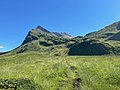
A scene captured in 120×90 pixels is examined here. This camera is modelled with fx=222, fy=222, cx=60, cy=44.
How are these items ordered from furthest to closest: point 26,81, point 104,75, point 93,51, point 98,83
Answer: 1. point 93,51
2. point 104,75
3. point 98,83
4. point 26,81

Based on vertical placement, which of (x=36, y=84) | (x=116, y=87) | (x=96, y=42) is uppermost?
Answer: (x=96, y=42)

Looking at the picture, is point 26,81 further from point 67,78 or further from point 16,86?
point 67,78

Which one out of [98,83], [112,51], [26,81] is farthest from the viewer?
[112,51]

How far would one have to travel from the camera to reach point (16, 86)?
3441cm

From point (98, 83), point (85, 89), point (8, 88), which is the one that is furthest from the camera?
point (98, 83)

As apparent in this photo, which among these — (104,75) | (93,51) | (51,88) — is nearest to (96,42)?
(93,51)

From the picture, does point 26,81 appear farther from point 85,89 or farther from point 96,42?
point 96,42

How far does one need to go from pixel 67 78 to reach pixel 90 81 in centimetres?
469

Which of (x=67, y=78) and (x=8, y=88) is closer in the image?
(x=8, y=88)

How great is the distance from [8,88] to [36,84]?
556 centimetres

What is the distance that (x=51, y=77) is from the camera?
45.9 meters

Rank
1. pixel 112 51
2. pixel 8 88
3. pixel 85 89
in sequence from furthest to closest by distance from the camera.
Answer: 1. pixel 112 51
2. pixel 85 89
3. pixel 8 88

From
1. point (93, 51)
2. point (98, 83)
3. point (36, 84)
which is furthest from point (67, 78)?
point (93, 51)

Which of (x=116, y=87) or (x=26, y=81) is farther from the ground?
(x=26, y=81)
